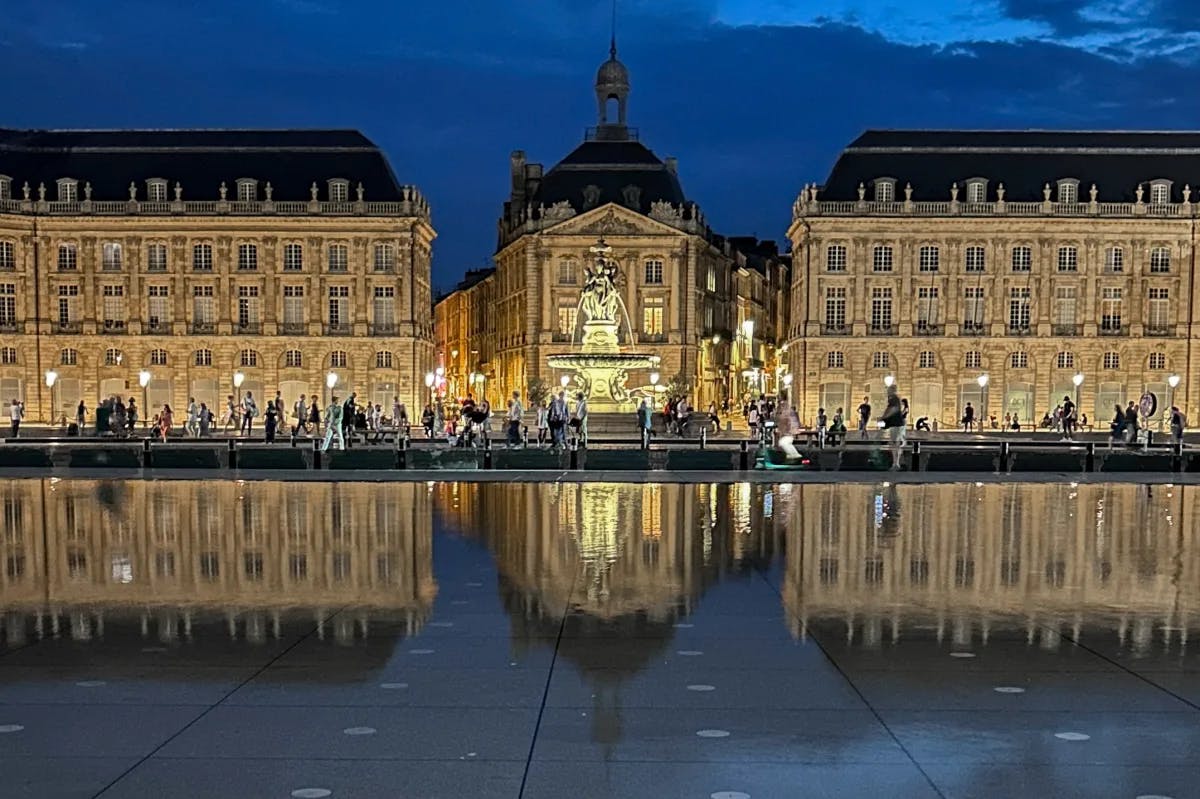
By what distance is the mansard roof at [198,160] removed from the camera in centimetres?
8044

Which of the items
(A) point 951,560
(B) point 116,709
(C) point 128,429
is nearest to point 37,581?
(B) point 116,709

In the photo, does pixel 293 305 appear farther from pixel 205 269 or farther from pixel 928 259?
pixel 928 259

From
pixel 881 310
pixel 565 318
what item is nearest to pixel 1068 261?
pixel 881 310

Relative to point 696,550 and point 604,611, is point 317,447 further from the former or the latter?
point 604,611

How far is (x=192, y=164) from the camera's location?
80.9m

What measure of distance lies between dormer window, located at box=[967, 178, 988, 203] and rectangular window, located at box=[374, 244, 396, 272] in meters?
39.5

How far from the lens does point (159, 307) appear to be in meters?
81.0

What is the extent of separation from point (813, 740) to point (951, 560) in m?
7.04

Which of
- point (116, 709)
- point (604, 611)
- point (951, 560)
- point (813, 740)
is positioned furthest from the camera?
point (951, 560)

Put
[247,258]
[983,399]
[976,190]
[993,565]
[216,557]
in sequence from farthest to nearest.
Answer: [247,258], [983,399], [976,190], [216,557], [993,565]

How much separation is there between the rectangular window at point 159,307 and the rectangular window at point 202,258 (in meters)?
2.62

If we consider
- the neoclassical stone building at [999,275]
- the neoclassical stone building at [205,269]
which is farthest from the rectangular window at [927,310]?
the neoclassical stone building at [205,269]

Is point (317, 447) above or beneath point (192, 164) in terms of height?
beneath

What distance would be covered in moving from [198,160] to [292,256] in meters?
9.27
